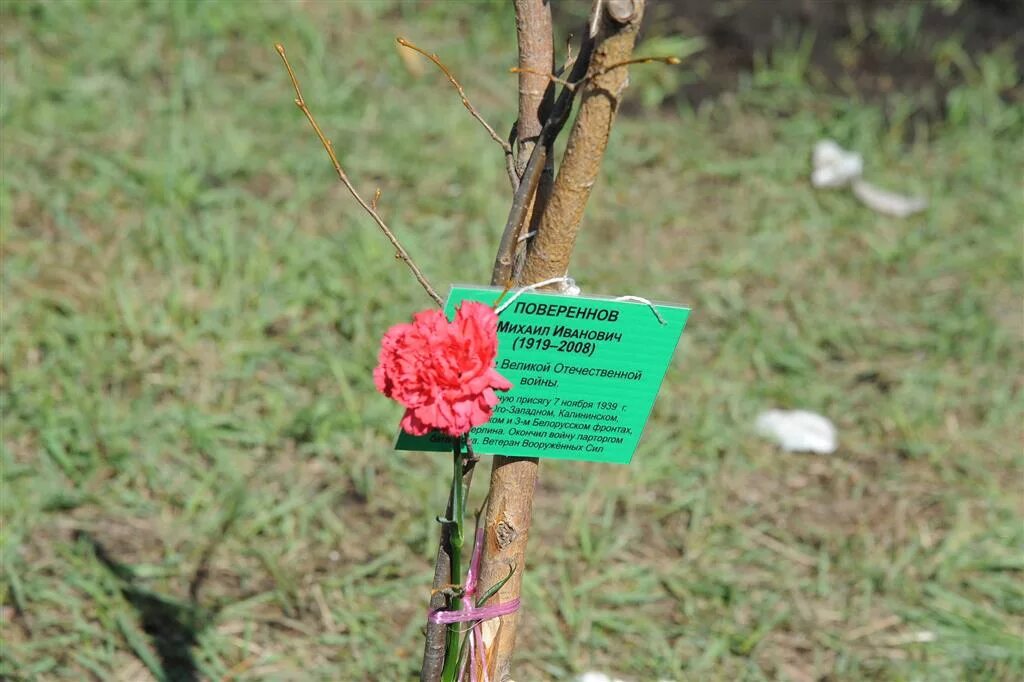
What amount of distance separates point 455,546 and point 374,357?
54.8 inches

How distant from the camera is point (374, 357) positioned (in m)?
2.67

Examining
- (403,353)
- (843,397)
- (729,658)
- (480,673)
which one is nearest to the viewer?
(403,353)

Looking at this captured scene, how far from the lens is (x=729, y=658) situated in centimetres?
214

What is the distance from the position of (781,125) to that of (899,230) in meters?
0.53

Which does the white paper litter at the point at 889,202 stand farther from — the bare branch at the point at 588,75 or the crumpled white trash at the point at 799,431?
the bare branch at the point at 588,75

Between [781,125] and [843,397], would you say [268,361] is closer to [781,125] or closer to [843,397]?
[843,397]

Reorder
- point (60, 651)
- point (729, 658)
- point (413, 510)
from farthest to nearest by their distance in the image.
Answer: point (413, 510) < point (729, 658) < point (60, 651)

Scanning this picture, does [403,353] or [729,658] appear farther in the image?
[729,658]

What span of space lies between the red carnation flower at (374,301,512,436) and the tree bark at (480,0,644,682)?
18cm

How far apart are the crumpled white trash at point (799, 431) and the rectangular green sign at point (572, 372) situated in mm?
1303

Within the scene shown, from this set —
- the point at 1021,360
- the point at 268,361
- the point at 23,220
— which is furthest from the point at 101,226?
the point at 1021,360

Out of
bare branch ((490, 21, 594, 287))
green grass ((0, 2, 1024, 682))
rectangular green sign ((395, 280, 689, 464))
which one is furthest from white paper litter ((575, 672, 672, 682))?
bare branch ((490, 21, 594, 287))

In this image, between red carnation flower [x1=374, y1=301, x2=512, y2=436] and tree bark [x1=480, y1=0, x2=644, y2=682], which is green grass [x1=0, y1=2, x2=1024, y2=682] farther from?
red carnation flower [x1=374, y1=301, x2=512, y2=436]

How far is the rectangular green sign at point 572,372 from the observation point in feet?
4.23
